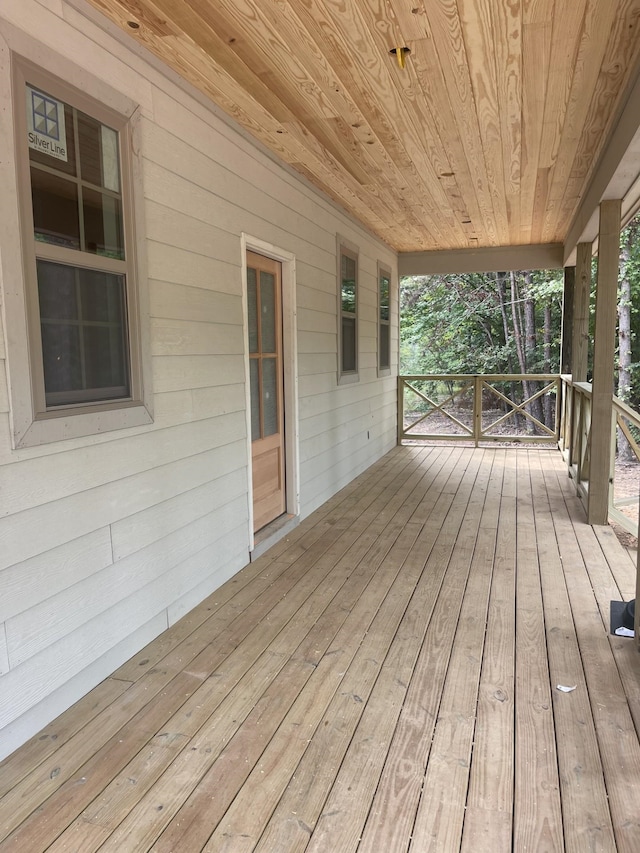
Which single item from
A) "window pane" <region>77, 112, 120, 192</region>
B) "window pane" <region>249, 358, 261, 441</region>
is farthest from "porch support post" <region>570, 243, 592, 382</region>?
"window pane" <region>77, 112, 120, 192</region>

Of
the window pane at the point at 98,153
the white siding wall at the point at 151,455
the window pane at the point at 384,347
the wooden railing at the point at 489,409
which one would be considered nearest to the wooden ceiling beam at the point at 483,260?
the window pane at the point at 384,347

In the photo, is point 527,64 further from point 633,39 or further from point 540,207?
point 540,207

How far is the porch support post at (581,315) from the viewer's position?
5.41 meters

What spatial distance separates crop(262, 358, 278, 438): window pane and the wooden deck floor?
39.2 inches

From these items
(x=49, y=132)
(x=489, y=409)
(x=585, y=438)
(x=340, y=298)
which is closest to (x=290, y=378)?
(x=340, y=298)

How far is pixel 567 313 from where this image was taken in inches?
269

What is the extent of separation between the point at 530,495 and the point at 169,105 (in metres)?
4.10

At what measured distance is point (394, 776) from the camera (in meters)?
1.65

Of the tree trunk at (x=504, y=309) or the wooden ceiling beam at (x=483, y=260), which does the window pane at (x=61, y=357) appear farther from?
the tree trunk at (x=504, y=309)

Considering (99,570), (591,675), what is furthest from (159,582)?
(591,675)

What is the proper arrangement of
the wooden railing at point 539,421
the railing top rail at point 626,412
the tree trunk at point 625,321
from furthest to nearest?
the tree trunk at point 625,321 < the wooden railing at point 539,421 < the railing top rail at point 626,412

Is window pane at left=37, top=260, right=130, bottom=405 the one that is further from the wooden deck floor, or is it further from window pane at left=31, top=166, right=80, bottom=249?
the wooden deck floor

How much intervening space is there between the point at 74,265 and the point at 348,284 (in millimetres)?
3794

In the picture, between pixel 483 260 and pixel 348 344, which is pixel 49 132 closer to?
pixel 348 344
